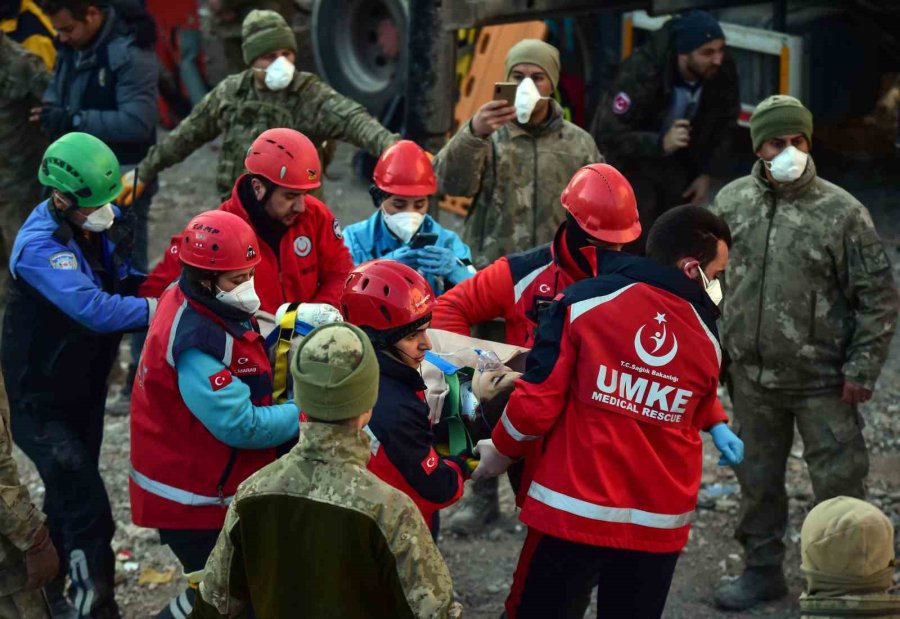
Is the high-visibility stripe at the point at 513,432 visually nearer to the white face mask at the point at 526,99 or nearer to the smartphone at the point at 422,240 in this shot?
the smartphone at the point at 422,240

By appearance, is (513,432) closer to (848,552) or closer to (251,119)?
(848,552)

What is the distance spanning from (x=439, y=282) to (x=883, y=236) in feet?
14.7

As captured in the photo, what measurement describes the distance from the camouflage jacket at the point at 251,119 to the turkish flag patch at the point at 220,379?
2646mm

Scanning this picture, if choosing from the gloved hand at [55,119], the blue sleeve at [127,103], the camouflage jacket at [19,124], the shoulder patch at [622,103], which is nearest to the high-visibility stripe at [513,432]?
the shoulder patch at [622,103]

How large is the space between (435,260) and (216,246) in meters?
1.30

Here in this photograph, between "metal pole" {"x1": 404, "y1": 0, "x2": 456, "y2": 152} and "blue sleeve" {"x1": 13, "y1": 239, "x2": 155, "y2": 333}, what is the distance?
2.74 metres

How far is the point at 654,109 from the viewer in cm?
732

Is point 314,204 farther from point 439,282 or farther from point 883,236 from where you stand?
point 883,236

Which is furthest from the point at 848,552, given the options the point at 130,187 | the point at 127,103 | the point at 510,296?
the point at 127,103

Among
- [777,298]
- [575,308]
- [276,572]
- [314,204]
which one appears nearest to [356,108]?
[314,204]

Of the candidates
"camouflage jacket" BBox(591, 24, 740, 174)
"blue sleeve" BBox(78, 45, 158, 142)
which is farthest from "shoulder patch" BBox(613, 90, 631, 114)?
"blue sleeve" BBox(78, 45, 158, 142)

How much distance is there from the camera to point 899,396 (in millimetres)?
7301

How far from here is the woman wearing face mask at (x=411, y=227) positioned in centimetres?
540

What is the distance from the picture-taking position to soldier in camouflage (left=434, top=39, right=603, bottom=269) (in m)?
6.00
